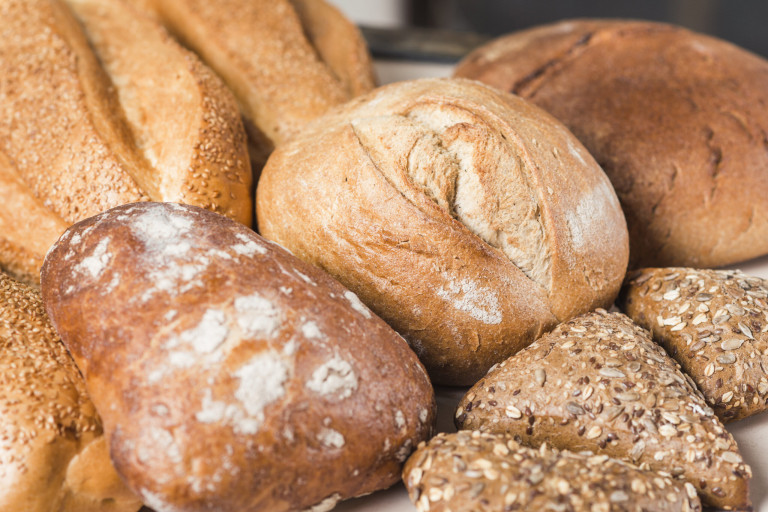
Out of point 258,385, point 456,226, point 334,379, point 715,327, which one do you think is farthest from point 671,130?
point 258,385

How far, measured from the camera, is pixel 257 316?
116cm

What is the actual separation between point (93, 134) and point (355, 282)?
740 millimetres

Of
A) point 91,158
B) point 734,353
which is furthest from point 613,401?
point 91,158

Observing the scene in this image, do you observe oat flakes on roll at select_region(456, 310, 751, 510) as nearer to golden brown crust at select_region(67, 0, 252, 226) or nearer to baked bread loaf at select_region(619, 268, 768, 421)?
baked bread loaf at select_region(619, 268, 768, 421)

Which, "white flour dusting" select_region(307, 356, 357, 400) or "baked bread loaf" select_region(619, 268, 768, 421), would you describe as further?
"baked bread loaf" select_region(619, 268, 768, 421)

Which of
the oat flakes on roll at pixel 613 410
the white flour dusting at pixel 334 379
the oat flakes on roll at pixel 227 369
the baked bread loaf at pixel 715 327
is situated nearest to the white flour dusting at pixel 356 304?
the oat flakes on roll at pixel 227 369

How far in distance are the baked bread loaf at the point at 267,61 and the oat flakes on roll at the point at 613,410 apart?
1.00 m

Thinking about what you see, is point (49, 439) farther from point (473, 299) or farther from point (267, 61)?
point (267, 61)

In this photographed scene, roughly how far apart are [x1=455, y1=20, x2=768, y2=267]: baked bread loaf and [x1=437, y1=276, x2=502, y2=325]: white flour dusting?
693 mm

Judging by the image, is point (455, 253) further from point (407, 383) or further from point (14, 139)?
point (14, 139)

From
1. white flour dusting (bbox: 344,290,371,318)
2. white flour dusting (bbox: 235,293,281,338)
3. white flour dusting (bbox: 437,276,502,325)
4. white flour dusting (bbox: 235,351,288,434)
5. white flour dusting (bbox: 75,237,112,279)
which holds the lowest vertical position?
white flour dusting (bbox: 437,276,502,325)

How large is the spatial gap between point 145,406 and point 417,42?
2423 mm

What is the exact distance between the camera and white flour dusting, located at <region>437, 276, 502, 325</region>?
1399 millimetres

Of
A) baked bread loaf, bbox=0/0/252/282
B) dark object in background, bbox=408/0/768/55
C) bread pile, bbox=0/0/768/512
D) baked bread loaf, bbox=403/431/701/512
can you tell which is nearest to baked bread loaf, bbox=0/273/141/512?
bread pile, bbox=0/0/768/512
